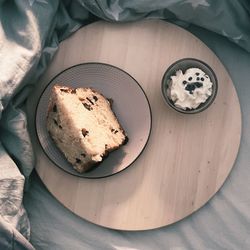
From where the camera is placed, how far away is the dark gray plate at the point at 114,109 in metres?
1.19

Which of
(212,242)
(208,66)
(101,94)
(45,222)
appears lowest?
(45,222)

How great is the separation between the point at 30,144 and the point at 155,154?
285 millimetres

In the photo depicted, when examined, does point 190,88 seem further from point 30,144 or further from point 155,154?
point 30,144

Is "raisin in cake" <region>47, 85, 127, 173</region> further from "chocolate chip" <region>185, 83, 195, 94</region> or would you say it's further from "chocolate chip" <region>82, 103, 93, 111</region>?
"chocolate chip" <region>185, 83, 195, 94</region>

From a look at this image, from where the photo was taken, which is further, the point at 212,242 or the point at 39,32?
the point at 212,242

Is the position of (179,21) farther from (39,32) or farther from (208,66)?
(39,32)

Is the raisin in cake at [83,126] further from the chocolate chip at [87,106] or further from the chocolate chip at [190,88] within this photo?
the chocolate chip at [190,88]

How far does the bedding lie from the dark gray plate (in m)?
0.04

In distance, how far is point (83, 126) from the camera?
1.13 meters

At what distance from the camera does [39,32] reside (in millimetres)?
1157

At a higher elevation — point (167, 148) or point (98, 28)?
point (98, 28)

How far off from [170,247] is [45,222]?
31 centimetres

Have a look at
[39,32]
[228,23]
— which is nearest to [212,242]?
[228,23]

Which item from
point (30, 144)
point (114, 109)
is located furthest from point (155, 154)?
point (30, 144)
